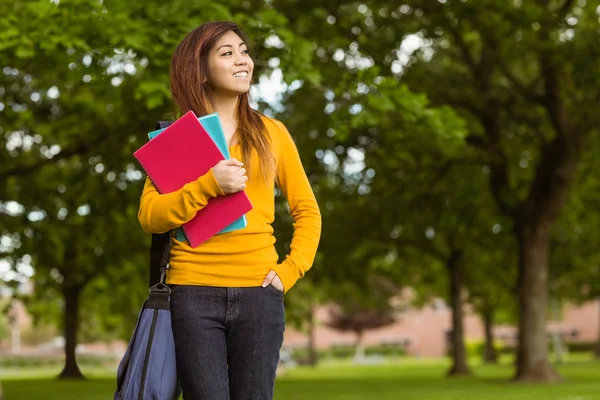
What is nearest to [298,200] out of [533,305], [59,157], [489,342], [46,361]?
[59,157]

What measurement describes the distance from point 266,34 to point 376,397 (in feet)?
28.7

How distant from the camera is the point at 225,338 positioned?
308 cm

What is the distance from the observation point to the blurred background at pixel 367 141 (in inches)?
414

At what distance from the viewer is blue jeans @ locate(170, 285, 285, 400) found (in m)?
3.00

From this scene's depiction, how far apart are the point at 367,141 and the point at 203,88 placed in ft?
56.1

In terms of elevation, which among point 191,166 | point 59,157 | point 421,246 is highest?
point 59,157

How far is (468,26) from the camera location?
1684cm

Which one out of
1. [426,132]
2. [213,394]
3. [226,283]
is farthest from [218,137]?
[426,132]

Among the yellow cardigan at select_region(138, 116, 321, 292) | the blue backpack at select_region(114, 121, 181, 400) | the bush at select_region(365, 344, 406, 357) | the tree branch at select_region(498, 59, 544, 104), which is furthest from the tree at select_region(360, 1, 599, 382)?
the bush at select_region(365, 344, 406, 357)

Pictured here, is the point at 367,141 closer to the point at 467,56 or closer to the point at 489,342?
the point at 467,56

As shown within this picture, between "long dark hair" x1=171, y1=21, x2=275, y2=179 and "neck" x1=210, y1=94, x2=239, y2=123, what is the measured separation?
0.03m

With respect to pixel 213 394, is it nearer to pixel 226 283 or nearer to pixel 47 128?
pixel 226 283

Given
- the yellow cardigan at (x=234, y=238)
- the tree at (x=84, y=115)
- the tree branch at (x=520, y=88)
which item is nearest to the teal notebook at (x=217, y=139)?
the yellow cardigan at (x=234, y=238)

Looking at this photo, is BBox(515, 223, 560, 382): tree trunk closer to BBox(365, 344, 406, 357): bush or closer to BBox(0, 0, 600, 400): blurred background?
BBox(0, 0, 600, 400): blurred background
